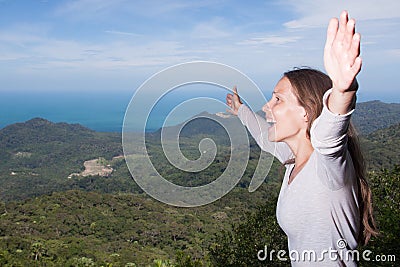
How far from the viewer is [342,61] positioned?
0.94 meters

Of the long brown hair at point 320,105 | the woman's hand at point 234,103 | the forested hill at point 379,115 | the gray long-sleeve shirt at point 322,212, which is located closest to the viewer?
the gray long-sleeve shirt at point 322,212

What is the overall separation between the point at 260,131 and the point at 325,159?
1.09 metres

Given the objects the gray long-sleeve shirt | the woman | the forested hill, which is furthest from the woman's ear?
the forested hill

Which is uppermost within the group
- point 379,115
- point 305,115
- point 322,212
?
point 305,115

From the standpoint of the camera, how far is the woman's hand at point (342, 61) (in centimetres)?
91

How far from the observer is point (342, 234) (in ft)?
4.15

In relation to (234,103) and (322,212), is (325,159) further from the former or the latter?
(234,103)

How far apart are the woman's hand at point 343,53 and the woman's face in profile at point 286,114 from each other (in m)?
0.40

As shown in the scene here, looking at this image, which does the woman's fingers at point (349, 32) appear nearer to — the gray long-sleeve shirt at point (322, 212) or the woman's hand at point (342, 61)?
the woman's hand at point (342, 61)

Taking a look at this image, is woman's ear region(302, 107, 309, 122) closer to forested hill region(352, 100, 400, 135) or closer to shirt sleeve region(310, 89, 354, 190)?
shirt sleeve region(310, 89, 354, 190)

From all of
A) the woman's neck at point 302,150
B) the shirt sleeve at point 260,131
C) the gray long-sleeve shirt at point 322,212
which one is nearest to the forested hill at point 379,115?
the shirt sleeve at point 260,131

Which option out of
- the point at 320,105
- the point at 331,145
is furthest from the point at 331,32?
the point at 320,105

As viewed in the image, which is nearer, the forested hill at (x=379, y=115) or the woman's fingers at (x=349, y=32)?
the woman's fingers at (x=349, y=32)

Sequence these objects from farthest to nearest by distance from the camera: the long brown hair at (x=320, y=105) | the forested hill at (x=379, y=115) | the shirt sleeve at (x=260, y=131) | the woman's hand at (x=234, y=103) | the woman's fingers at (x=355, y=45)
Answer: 1. the forested hill at (x=379, y=115)
2. the woman's hand at (x=234, y=103)
3. the shirt sleeve at (x=260, y=131)
4. the long brown hair at (x=320, y=105)
5. the woman's fingers at (x=355, y=45)
